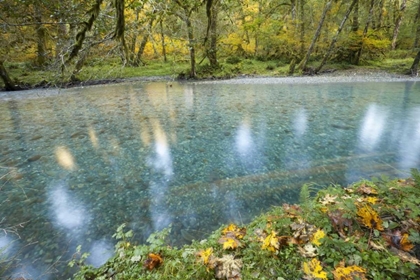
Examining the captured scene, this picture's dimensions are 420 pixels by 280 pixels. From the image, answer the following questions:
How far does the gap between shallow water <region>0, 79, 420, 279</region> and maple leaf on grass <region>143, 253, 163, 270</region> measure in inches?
39.0

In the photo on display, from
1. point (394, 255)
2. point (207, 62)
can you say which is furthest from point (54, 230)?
point (207, 62)

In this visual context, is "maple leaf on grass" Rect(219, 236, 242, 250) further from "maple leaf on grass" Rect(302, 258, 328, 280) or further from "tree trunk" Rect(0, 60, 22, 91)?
"tree trunk" Rect(0, 60, 22, 91)

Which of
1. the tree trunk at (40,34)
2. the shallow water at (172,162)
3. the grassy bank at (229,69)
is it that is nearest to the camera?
the shallow water at (172,162)

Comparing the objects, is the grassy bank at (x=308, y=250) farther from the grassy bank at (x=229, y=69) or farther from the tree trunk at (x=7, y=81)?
the tree trunk at (x=7, y=81)

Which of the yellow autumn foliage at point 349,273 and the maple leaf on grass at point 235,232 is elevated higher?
the yellow autumn foliage at point 349,273

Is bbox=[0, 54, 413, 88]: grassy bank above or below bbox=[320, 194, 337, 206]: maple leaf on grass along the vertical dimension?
above

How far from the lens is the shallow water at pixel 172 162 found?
3.68m

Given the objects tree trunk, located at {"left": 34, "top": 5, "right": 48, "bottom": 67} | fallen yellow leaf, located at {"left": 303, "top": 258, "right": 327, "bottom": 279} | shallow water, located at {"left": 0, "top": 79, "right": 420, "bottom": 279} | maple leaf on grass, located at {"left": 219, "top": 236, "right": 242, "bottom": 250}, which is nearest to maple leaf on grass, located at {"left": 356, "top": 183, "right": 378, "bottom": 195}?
shallow water, located at {"left": 0, "top": 79, "right": 420, "bottom": 279}

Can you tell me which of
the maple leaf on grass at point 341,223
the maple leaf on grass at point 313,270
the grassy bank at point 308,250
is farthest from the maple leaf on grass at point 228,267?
the maple leaf on grass at point 341,223

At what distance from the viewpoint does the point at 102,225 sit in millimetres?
3678

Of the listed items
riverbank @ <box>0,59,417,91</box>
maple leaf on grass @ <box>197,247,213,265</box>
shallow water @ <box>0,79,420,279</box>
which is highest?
riverbank @ <box>0,59,417,91</box>

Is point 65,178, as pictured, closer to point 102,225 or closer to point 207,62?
point 102,225

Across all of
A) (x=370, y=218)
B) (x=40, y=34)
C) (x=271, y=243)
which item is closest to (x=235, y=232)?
(x=271, y=243)

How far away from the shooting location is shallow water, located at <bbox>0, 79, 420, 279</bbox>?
368 centimetres
